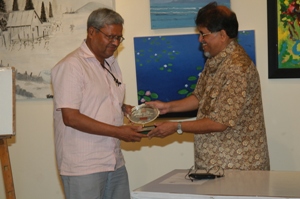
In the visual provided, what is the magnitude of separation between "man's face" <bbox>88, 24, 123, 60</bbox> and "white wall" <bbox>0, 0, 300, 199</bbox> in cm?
93

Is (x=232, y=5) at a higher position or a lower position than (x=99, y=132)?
higher

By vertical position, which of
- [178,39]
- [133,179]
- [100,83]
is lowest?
[133,179]

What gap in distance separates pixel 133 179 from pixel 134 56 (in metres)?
0.95

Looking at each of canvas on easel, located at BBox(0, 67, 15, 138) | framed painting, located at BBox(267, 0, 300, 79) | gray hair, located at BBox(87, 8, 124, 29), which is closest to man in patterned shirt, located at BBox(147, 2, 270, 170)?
gray hair, located at BBox(87, 8, 124, 29)

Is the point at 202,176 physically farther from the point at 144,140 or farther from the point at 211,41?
the point at 144,140

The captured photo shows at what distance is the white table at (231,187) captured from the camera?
2105mm

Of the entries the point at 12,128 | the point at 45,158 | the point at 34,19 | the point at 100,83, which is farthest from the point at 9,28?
the point at 100,83

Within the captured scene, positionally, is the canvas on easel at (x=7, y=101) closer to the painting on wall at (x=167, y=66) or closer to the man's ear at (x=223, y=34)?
the painting on wall at (x=167, y=66)

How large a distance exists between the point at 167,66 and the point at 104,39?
99cm

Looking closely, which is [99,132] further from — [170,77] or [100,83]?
[170,77]

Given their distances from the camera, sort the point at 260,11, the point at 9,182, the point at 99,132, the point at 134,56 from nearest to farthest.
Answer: the point at 99,132, the point at 9,182, the point at 260,11, the point at 134,56

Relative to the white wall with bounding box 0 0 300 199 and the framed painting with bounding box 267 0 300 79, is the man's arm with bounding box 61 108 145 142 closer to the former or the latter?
the white wall with bounding box 0 0 300 199

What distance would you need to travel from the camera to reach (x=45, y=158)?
4.42 metres

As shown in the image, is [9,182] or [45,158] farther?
[45,158]
